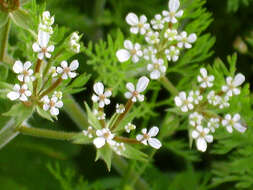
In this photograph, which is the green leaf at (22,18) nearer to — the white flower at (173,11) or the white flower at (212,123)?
the white flower at (173,11)

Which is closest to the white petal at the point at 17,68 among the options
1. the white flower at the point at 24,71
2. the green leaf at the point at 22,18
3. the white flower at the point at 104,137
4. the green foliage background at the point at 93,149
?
the white flower at the point at 24,71

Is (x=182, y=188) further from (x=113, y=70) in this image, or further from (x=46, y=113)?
(x=46, y=113)

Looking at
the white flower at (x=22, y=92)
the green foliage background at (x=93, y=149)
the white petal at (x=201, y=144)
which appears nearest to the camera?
the white flower at (x=22, y=92)

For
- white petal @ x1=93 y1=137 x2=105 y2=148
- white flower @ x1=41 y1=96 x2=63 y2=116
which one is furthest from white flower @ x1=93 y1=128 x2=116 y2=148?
white flower @ x1=41 y1=96 x2=63 y2=116

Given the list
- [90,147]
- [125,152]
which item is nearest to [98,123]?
[125,152]

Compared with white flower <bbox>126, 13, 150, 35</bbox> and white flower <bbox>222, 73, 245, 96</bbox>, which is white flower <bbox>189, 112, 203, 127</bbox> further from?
white flower <bbox>126, 13, 150, 35</bbox>

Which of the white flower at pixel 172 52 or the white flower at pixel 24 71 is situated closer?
the white flower at pixel 24 71

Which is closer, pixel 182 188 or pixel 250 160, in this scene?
pixel 250 160
